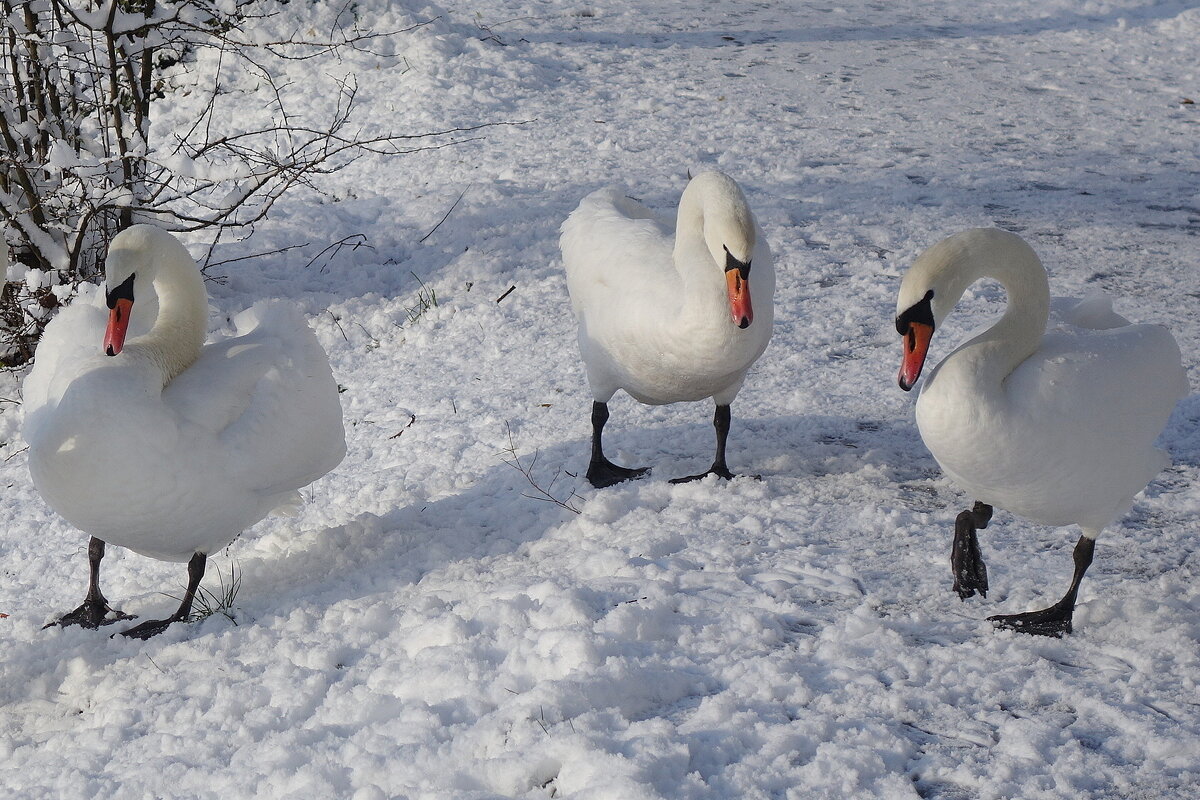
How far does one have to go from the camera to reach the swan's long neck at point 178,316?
3812 millimetres

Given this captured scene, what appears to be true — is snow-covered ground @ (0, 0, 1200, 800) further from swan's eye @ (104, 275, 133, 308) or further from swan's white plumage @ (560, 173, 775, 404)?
swan's eye @ (104, 275, 133, 308)

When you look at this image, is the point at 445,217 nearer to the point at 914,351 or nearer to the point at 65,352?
the point at 65,352

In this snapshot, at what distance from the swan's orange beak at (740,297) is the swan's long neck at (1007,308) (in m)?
0.71

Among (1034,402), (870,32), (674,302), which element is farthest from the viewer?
(870,32)

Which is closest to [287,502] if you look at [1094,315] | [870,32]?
[1094,315]

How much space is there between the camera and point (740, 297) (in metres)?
3.61

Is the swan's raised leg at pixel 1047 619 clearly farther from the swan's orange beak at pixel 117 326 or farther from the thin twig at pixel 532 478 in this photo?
the swan's orange beak at pixel 117 326

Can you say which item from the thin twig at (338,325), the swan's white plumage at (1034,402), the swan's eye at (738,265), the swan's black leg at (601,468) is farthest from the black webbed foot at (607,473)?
the thin twig at (338,325)

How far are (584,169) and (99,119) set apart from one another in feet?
9.47

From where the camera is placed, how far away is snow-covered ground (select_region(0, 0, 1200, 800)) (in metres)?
2.53

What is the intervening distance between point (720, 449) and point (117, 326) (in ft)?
7.00

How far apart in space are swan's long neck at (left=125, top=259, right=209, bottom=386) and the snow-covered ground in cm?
75

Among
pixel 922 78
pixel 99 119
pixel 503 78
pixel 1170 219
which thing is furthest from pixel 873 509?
pixel 922 78

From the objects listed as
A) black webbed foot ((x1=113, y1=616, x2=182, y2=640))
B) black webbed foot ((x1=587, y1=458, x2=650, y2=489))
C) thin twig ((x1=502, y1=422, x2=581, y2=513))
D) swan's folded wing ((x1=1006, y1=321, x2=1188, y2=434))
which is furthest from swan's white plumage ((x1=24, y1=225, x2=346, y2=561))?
swan's folded wing ((x1=1006, y1=321, x2=1188, y2=434))
